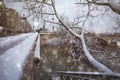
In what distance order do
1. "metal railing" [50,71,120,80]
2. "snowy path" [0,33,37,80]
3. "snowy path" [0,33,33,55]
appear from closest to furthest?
"snowy path" [0,33,37,80], "metal railing" [50,71,120,80], "snowy path" [0,33,33,55]

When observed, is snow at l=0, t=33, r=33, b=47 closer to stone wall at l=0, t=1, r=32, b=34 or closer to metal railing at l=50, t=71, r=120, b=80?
stone wall at l=0, t=1, r=32, b=34

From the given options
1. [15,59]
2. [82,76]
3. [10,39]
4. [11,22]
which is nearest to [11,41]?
[10,39]

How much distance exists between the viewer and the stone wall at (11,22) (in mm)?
2959

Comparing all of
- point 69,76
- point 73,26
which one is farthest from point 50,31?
point 69,76

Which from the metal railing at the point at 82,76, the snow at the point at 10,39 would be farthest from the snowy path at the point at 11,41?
the metal railing at the point at 82,76

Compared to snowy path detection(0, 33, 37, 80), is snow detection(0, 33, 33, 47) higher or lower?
higher

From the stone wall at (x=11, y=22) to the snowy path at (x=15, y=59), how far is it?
0.15 m

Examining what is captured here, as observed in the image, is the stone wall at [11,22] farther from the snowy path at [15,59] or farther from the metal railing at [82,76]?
the metal railing at [82,76]

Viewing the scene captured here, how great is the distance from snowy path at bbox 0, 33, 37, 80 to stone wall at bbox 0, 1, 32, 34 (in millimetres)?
153

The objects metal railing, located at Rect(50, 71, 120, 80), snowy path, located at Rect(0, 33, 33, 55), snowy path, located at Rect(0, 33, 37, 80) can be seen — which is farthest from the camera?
snowy path, located at Rect(0, 33, 33, 55)

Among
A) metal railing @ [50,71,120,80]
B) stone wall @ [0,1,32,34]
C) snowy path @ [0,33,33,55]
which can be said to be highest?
stone wall @ [0,1,32,34]

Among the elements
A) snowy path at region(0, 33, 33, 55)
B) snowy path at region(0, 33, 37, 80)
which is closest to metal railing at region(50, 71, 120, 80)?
snowy path at region(0, 33, 37, 80)

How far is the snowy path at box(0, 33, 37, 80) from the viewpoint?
209cm

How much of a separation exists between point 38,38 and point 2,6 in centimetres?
67
